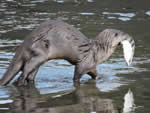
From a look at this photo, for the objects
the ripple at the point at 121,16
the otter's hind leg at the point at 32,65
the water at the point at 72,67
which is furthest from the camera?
the ripple at the point at 121,16

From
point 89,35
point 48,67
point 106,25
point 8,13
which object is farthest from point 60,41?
point 8,13

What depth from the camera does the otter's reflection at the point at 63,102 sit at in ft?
20.3

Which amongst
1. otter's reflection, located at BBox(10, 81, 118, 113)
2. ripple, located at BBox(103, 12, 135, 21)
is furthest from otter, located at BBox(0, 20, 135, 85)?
ripple, located at BBox(103, 12, 135, 21)

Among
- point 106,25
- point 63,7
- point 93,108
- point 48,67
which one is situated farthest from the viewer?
point 63,7

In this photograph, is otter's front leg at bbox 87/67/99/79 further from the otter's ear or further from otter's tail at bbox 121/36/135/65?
the otter's ear

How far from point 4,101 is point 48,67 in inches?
87.8

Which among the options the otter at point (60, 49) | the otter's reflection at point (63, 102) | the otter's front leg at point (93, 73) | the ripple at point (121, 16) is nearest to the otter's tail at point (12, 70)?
the otter at point (60, 49)

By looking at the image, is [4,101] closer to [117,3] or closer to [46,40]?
[46,40]

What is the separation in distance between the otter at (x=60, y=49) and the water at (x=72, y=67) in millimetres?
232

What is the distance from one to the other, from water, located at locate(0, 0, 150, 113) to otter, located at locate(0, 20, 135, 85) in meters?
0.23

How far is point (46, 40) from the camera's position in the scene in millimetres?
7512

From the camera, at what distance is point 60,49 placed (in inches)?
297

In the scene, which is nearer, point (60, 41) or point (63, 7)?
point (60, 41)

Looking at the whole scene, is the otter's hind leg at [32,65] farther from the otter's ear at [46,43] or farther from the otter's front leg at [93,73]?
the otter's front leg at [93,73]
